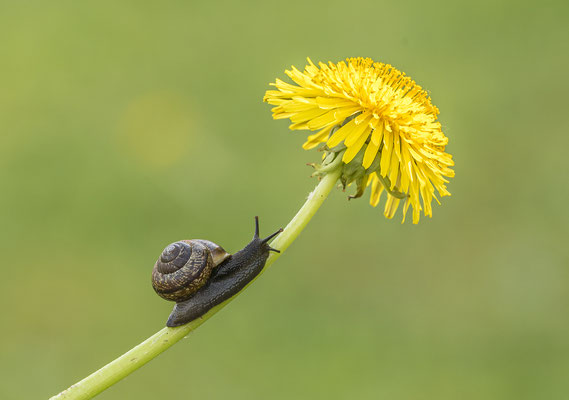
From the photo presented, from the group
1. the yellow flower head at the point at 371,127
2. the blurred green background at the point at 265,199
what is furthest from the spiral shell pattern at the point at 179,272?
the blurred green background at the point at 265,199

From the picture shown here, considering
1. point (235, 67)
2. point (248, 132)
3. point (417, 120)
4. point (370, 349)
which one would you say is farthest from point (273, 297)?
point (417, 120)

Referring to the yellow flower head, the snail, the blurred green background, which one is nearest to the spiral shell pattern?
the snail

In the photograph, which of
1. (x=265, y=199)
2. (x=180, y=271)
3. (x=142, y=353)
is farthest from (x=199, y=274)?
(x=265, y=199)

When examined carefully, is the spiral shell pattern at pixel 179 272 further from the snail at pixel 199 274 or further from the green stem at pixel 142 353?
the green stem at pixel 142 353

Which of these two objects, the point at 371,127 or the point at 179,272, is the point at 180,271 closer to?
the point at 179,272

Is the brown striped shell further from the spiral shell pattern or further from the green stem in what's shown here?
the green stem

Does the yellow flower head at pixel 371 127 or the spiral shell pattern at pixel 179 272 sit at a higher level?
the yellow flower head at pixel 371 127

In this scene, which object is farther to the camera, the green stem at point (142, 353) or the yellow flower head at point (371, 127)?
the yellow flower head at point (371, 127)
